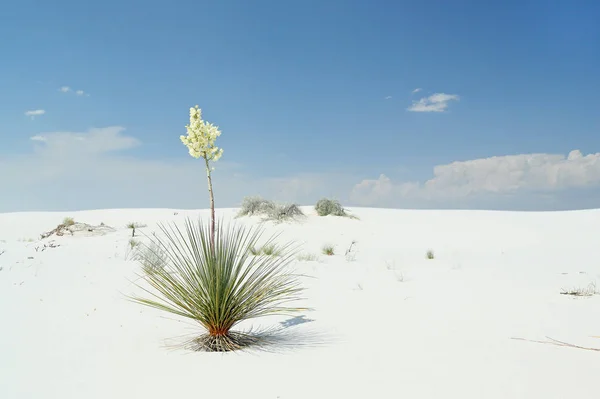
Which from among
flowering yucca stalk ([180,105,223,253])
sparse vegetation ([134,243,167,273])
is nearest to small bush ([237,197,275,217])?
sparse vegetation ([134,243,167,273])

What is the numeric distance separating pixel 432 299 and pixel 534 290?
181 centimetres

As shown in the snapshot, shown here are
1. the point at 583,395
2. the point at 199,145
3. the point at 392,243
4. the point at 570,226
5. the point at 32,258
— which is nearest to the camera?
the point at 583,395

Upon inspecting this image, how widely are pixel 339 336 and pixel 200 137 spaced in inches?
91.1

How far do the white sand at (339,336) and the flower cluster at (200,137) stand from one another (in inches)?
70.5

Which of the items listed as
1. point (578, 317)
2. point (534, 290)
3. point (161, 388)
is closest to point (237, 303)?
point (161, 388)

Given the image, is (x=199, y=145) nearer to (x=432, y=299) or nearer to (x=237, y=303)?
(x=237, y=303)

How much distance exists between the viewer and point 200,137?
14.3ft

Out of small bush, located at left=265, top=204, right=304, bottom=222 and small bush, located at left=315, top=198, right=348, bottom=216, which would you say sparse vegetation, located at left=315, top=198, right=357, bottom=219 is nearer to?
small bush, located at left=315, top=198, right=348, bottom=216

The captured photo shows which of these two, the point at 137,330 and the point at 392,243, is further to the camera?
the point at 392,243

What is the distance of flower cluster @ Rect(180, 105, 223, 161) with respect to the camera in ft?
14.5

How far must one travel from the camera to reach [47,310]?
5117 mm

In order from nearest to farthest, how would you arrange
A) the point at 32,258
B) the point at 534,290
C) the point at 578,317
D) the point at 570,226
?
the point at 578,317, the point at 534,290, the point at 32,258, the point at 570,226

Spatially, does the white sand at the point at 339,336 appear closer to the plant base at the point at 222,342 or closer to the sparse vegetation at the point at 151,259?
the plant base at the point at 222,342

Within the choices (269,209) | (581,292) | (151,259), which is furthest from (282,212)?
(581,292)
